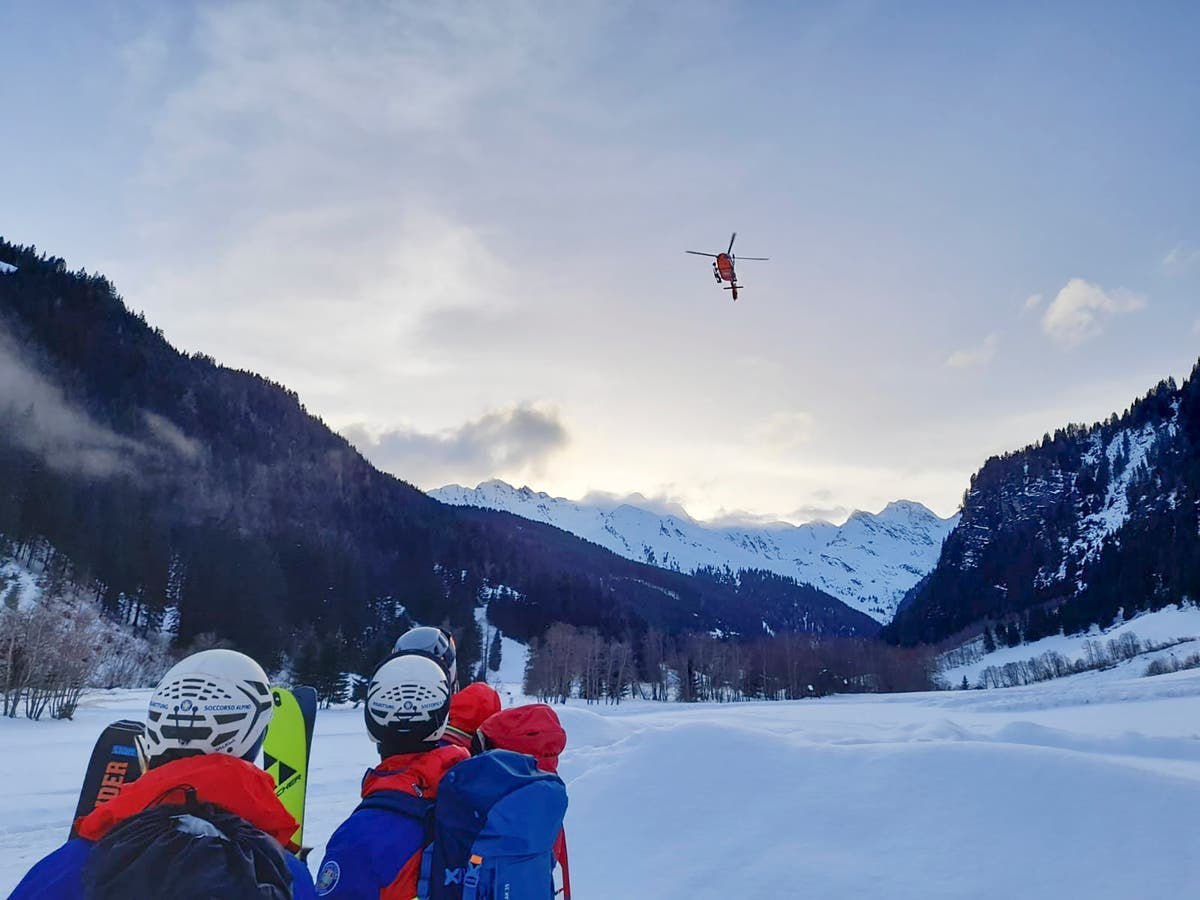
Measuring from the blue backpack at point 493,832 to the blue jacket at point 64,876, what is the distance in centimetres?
85

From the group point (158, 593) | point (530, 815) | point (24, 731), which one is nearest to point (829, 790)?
point (530, 815)

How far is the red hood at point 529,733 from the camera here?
3.70 m

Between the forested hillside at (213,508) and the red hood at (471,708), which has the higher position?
the forested hillside at (213,508)

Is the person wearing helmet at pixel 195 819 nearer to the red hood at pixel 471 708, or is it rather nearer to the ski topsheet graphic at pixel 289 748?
the red hood at pixel 471 708

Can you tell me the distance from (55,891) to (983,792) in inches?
326

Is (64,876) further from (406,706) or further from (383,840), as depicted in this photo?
(406,706)

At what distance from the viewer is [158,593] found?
248ft

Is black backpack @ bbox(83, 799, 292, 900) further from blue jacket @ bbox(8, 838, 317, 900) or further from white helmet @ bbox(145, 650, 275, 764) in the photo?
white helmet @ bbox(145, 650, 275, 764)

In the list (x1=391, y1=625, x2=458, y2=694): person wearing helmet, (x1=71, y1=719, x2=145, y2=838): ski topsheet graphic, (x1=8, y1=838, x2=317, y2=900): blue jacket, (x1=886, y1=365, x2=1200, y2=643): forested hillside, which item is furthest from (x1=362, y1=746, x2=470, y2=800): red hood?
(x1=886, y1=365, x2=1200, y2=643): forested hillside

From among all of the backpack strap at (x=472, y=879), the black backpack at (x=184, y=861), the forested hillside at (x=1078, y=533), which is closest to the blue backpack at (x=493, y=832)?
the backpack strap at (x=472, y=879)

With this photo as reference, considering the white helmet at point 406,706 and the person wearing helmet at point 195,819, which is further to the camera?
the white helmet at point 406,706

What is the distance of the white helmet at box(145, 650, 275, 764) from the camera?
7.63 feet

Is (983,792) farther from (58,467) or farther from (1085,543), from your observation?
(1085,543)

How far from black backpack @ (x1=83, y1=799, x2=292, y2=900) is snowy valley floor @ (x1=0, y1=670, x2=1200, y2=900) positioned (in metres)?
6.26
